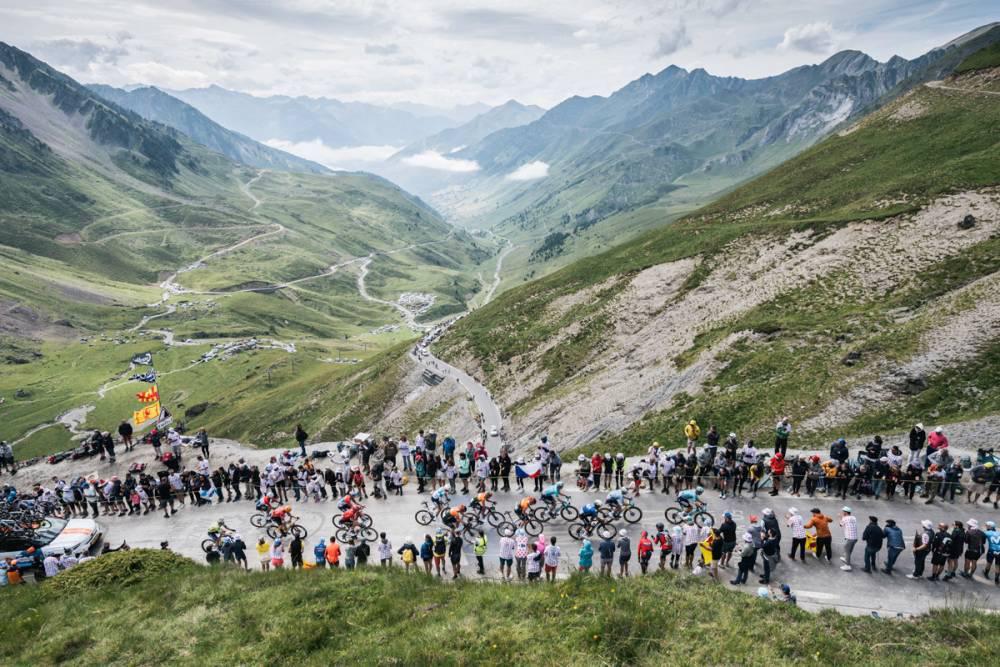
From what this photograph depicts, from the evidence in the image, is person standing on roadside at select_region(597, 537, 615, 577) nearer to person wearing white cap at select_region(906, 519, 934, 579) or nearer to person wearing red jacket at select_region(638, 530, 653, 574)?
person wearing red jacket at select_region(638, 530, 653, 574)

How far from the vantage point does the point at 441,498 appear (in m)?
34.5

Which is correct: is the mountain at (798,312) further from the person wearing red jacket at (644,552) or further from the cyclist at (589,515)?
the person wearing red jacket at (644,552)

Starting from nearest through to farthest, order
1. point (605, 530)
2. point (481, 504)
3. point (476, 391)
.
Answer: point (605, 530) → point (481, 504) → point (476, 391)

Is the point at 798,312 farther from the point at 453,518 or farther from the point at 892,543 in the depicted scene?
the point at 453,518

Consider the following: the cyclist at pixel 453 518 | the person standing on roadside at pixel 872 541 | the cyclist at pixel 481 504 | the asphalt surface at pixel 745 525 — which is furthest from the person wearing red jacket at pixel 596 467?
the person standing on roadside at pixel 872 541

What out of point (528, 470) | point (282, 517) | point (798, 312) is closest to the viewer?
point (282, 517)

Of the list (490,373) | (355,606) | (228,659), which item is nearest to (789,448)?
(355,606)

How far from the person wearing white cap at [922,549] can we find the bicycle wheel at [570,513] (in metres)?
15.6

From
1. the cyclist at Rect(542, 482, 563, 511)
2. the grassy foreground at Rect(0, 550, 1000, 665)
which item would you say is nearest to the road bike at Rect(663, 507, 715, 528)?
the grassy foreground at Rect(0, 550, 1000, 665)

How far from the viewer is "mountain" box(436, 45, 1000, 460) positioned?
40.8 meters

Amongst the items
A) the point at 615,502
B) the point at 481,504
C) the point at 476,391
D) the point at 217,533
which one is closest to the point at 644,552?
the point at 615,502

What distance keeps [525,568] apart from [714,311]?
158 ft

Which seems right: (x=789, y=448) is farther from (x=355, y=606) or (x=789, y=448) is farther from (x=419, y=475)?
(x=355, y=606)

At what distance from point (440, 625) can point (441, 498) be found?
537 inches
